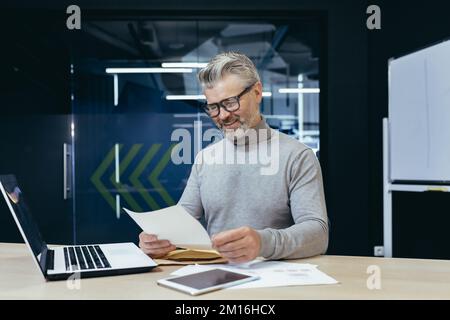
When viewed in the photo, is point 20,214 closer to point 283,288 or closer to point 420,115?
point 283,288

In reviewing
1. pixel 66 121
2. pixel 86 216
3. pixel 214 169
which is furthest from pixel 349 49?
pixel 86 216

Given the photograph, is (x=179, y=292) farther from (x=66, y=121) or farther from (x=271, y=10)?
(x=66, y=121)

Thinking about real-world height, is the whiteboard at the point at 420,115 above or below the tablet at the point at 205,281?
above

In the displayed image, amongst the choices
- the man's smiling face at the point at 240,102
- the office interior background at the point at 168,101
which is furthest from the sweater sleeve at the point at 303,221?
the office interior background at the point at 168,101

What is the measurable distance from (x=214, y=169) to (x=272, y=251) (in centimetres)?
66

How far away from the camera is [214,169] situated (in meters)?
1.82

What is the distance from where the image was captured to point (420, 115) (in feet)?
8.81

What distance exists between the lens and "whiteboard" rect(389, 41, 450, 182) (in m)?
2.51

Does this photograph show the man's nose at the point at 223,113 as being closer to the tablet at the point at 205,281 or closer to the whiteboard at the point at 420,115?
the tablet at the point at 205,281

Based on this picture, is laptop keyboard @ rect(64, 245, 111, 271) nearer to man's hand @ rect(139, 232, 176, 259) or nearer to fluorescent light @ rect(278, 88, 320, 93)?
man's hand @ rect(139, 232, 176, 259)

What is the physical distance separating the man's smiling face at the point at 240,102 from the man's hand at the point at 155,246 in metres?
0.56

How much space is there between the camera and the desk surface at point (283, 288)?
94 centimetres

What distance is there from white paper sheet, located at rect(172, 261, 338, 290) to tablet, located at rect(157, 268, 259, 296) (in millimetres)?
23

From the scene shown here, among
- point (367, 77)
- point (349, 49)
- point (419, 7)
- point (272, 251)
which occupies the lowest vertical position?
point (272, 251)
